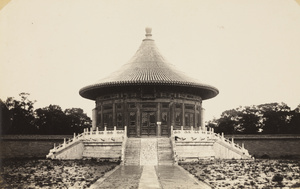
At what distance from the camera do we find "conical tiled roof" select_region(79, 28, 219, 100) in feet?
104

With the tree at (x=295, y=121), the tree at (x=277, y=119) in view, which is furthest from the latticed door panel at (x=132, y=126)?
the tree at (x=277, y=119)

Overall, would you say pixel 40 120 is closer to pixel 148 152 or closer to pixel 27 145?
pixel 27 145

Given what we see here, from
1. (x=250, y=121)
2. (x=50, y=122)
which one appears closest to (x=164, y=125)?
(x=50, y=122)

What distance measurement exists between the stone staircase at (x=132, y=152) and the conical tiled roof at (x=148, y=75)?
5873 mm

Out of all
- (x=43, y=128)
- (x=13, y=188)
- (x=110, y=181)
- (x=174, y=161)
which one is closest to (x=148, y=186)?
(x=110, y=181)

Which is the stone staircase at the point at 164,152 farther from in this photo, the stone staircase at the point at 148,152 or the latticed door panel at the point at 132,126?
the latticed door panel at the point at 132,126

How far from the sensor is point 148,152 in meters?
24.8

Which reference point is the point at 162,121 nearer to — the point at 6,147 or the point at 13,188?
the point at 6,147

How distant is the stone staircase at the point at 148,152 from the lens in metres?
23.5

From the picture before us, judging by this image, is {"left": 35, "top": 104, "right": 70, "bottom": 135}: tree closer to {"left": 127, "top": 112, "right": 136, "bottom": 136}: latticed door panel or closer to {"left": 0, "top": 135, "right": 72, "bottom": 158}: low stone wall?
{"left": 0, "top": 135, "right": 72, "bottom": 158}: low stone wall

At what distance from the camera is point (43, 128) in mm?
51031

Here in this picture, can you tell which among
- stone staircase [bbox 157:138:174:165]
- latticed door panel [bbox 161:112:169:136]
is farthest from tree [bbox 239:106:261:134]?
stone staircase [bbox 157:138:174:165]

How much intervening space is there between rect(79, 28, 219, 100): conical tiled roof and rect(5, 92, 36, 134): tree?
43.1ft

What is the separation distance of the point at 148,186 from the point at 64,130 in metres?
42.4
